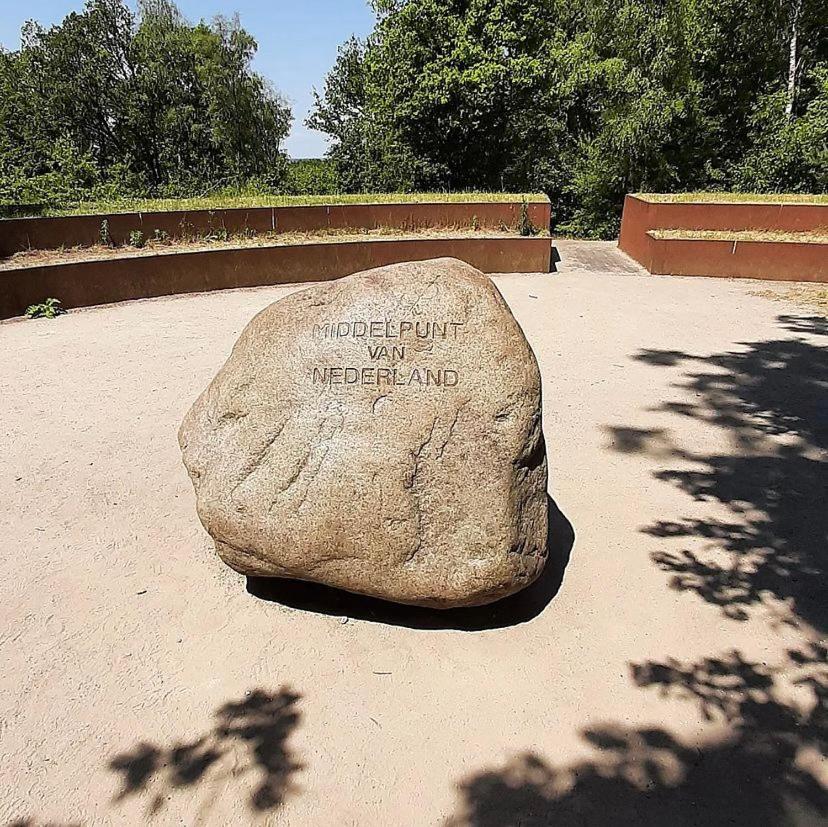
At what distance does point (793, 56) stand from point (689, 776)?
1998cm

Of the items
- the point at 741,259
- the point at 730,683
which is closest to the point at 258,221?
the point at 741,259

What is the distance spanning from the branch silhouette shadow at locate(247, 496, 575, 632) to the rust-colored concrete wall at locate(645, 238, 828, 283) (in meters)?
9.80

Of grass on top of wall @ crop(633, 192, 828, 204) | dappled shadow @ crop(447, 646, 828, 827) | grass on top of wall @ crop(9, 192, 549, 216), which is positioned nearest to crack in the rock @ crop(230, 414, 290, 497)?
dappled shadow @ crop(447, 646, 828, 827)

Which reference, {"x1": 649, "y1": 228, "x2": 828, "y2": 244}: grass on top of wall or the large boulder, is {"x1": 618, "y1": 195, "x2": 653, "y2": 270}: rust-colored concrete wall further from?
the large boulder

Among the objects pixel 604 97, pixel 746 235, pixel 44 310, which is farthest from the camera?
pixel 604 97

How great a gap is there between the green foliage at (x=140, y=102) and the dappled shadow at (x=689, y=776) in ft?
78.4

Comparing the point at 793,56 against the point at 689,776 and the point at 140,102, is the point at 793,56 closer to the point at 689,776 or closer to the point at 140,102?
the point at 689,776

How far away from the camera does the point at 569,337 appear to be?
353 inches

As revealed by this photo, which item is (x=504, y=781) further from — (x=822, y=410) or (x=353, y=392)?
(x=822, y=410)

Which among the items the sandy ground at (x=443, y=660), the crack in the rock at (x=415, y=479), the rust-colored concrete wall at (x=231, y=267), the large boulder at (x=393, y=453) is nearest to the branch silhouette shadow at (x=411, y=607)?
the sandy ground at (x=443, y=660)

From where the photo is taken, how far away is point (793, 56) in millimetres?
17219

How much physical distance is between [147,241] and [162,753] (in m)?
10.9

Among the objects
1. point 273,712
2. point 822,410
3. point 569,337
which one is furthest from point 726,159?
point 273,712

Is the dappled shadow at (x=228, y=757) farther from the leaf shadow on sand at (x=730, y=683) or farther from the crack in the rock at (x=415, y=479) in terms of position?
the crack in the rock at (x=415, y=479)
